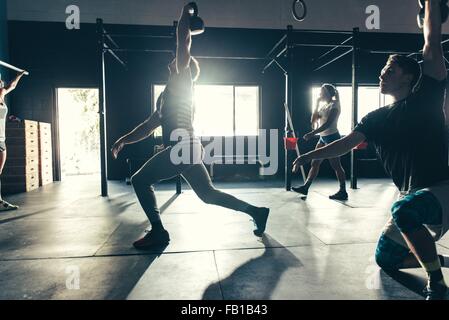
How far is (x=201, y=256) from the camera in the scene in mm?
2047

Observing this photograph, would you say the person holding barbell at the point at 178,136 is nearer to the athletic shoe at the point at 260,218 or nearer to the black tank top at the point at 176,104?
the black tank top at the point at 176,104

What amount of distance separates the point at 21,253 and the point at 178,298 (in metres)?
1.42

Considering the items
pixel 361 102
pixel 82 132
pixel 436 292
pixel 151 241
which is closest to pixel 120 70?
pixel 82 132

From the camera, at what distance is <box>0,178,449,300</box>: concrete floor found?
5.08ft

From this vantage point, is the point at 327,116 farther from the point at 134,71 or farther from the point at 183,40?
the point at 134,71

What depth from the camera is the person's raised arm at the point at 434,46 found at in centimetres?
149

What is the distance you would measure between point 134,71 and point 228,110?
2.49 meters

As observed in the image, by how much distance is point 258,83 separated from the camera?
7.43m

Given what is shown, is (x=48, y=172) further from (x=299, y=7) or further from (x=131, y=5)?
(x=299, y=7)

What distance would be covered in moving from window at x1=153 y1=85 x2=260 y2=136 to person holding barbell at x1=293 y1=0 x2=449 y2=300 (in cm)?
587
